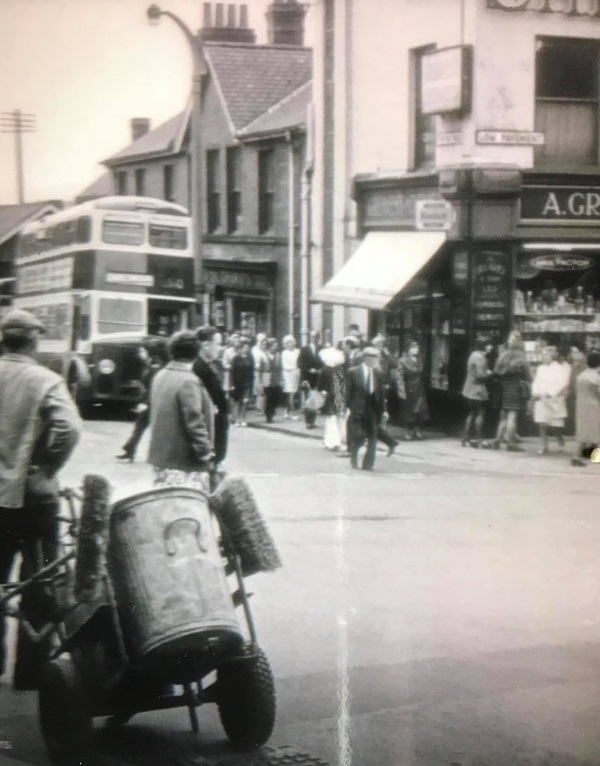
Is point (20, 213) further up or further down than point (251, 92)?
further down

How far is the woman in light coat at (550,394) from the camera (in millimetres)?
10578

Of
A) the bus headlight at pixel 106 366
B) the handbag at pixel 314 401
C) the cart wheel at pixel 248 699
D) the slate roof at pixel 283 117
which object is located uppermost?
the slate roof at pixel 283 117

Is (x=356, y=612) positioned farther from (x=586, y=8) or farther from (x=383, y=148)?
(x=383, y=148)

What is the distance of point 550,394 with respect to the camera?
1103 cm

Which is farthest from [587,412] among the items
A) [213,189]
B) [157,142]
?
[157,142]

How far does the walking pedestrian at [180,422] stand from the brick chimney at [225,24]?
154 cm

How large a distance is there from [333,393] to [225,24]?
8.67 m

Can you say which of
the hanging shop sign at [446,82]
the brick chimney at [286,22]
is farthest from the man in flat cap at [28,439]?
the hanging shop sign at [446,82]

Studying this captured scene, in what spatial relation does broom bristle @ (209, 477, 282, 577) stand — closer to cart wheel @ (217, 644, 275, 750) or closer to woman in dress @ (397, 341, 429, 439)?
cart wheel @ (217, 644, 275, 750)

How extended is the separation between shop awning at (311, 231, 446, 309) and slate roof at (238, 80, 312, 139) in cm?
414

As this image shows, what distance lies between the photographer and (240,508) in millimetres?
5172

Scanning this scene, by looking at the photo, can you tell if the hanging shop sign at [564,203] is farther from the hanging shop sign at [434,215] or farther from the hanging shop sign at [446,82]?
the hanging shop sign at [434,215]

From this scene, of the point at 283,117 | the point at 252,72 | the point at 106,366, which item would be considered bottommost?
the point at 106,366

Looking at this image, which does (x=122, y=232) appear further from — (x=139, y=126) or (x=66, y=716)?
(x=66, y=716)
